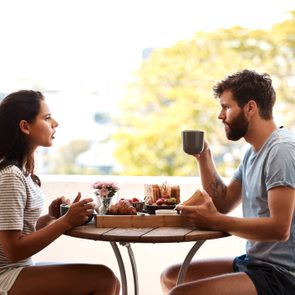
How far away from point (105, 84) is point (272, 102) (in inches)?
114

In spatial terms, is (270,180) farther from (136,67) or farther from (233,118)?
(136,67)

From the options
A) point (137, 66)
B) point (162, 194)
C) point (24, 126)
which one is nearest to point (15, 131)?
point (24, 126)

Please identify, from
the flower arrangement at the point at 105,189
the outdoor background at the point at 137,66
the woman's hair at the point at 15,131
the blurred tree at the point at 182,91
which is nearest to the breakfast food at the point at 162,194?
the flower arrangement at the point at 105,189

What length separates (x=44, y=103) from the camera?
2.62 m

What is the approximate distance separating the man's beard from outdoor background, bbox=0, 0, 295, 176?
218 cm

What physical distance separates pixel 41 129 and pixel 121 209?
450 millimetres

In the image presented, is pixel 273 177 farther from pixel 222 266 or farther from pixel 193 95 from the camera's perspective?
pixel 193 95

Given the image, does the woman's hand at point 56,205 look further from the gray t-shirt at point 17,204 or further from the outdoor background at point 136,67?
the outdoor background at point 136,67

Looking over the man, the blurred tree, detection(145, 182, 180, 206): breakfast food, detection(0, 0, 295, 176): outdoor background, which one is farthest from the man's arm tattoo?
the blurred tree

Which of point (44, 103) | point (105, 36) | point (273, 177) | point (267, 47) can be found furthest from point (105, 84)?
point (273, 177)

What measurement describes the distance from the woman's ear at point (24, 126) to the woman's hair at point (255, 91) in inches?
32.3

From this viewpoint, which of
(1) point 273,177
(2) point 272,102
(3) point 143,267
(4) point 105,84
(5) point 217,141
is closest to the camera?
(1) point 273,177

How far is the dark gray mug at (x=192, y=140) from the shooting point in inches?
105

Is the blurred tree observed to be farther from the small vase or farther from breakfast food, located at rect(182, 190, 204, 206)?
breakfast food, located at rect(182, 190, 204, 206)
